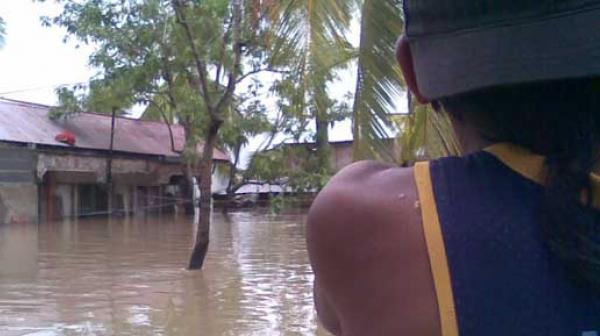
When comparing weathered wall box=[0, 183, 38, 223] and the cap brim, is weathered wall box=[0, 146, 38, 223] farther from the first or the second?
the cap brim

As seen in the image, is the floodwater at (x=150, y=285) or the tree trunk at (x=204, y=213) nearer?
the floodwater at (x=150, y=285)

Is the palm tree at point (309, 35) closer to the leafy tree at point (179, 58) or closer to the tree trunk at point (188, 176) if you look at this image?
the leafy tree at point (179, 58)

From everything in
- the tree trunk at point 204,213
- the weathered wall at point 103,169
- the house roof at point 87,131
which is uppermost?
the house roof at point 87,131

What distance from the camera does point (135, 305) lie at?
9.28 meters

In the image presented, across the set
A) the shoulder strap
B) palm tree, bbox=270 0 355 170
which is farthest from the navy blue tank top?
palm tree, bbox=270 0 355 170

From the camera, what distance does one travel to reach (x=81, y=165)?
82.9 ft

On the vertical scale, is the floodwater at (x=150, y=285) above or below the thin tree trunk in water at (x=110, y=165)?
Result: below

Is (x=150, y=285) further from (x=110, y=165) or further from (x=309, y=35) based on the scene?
(x=110, y=165)

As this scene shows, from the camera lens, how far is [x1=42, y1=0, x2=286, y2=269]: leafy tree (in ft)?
42.8

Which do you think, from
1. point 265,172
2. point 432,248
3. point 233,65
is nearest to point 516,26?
point 432,248

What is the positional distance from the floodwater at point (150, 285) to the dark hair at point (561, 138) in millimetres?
6986

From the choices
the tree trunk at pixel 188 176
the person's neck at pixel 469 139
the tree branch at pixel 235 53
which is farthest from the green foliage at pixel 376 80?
the tree trunk at pixel 188 176

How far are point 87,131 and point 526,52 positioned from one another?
2676 centimetres

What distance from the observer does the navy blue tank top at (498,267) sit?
0.91 metres
